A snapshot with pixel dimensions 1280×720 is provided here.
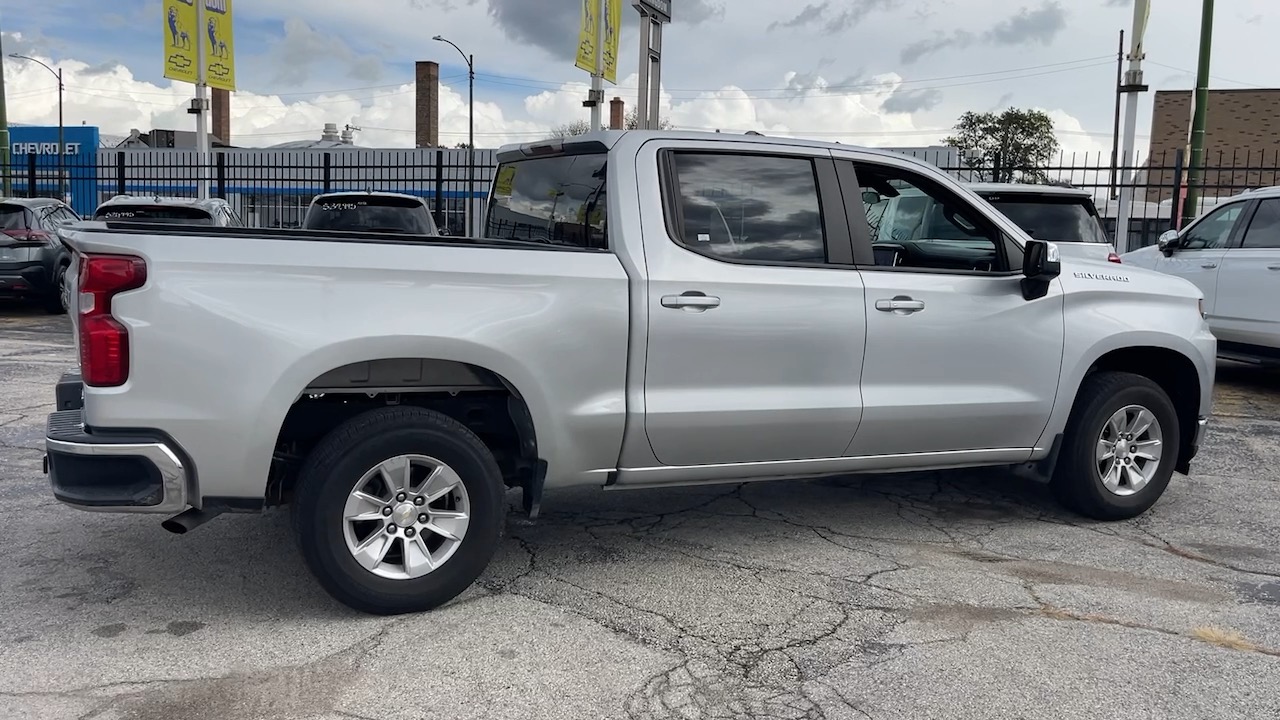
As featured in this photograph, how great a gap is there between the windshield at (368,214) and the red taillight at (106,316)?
913 centimetres

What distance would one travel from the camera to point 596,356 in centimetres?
444

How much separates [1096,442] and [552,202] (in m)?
3.04

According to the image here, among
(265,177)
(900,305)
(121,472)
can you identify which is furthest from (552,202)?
(265,177)

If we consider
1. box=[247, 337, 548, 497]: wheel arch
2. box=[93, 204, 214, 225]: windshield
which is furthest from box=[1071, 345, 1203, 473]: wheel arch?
box=[93, 204, 214, 225]: windshield

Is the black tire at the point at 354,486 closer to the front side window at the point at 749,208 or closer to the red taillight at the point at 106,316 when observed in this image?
the red taillight at the point at 106,316

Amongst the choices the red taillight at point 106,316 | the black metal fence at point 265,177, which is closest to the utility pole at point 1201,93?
the black metal fence at point 265,177

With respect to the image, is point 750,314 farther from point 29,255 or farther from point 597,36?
point 597,36

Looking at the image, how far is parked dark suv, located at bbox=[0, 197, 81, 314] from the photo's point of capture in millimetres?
13836

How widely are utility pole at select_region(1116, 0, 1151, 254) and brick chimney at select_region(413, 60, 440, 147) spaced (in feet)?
144

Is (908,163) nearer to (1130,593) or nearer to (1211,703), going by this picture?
(1130,593)

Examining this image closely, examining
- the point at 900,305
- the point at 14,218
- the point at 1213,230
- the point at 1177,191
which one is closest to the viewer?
the point at 900,305

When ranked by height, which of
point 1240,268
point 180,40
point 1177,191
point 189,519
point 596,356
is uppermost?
point 180,40

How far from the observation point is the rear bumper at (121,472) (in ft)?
12.5

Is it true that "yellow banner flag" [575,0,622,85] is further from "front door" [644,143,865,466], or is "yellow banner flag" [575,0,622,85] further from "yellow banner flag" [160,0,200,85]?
"front door" [644,143,865,466]
